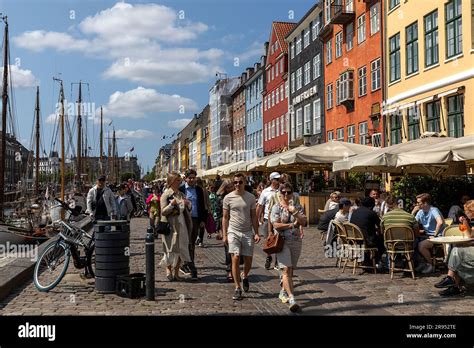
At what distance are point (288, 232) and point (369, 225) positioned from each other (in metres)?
2.99

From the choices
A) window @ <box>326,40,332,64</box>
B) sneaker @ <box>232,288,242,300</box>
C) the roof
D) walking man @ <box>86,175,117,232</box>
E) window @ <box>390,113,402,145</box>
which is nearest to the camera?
sneaker @ <box>232,288,242,300</box>

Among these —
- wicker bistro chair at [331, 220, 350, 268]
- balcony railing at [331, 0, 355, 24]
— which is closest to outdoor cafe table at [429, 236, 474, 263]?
wicker bistro chair at [331, 220, 350, 268]

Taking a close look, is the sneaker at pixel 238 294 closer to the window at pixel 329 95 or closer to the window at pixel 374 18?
the window at pixel 374 18

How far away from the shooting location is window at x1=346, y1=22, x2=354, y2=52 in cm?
3294

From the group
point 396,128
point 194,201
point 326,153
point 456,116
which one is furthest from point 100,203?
point 396,128

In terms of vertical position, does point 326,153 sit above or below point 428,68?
below

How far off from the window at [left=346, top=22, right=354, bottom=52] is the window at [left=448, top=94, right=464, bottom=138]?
1225 cm

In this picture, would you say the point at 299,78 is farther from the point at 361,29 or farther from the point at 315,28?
the point at 361,29

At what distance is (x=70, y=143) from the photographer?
42.4 metres

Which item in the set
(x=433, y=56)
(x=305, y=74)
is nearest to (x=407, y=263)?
(x=433, y=56)

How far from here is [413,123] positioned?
25078 mm

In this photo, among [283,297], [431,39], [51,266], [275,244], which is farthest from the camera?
[431,39]

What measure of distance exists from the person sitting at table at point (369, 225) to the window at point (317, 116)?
95.3 ft

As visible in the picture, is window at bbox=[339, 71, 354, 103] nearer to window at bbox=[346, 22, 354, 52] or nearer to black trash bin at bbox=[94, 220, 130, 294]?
window at bbox=[346, 22, 354, 52]
